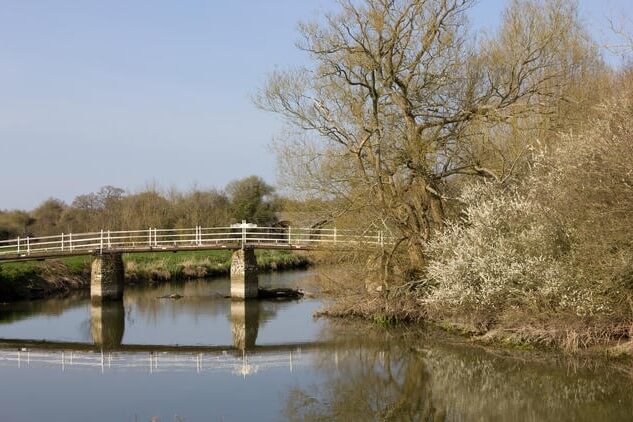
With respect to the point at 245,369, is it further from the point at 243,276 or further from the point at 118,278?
the point at 118,278

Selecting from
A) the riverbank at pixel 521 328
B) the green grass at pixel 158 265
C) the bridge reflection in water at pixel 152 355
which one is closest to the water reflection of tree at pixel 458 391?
the riverbank at pixel 521 328

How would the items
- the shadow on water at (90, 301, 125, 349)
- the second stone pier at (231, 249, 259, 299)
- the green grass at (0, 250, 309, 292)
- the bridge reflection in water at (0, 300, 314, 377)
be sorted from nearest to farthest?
the bridge reflection in water at (0, 300, 314, 377)
the shadow on water at (90, 301, 125, 349)
the second stone pier at (231, 249, 259, 299)
the green grass at (0, 250, 309, 292)

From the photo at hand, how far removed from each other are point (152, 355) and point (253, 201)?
3475cm

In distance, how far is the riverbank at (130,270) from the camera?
100ft

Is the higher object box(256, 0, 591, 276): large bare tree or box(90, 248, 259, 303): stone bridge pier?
box(256, 0, 591, 276): large bare tree

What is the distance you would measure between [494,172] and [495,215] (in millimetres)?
3554

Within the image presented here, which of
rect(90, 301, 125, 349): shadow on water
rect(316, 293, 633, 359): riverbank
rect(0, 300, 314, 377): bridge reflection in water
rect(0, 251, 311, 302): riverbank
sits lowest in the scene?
rect(0, 300, 314, 377): bridge reflection in water

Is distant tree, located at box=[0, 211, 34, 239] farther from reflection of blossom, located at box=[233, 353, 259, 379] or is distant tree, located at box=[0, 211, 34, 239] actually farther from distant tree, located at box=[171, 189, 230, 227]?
reflection of blossom, located at box=[233, 353, 259, 379]

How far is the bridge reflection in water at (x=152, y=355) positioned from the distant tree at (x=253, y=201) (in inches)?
1049

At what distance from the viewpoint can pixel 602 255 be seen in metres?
12.9

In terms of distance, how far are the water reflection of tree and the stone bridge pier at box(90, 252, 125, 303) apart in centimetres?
1612

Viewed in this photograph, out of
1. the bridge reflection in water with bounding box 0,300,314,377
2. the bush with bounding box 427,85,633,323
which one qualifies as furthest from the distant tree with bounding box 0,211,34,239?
the bush with bounding box 427,85,633,323

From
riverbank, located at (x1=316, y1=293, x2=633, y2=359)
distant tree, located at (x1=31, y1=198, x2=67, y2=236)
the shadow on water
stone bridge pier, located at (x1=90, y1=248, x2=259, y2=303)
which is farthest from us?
distant tree, located at (x1=31, y1=198, x2=67, y2=236)

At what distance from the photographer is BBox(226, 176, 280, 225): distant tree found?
50438mm
